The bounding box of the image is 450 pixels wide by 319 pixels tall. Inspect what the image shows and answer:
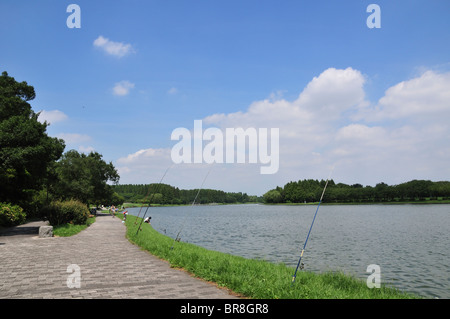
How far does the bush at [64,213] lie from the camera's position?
77.3 ft

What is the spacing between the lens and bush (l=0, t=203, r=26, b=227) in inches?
924

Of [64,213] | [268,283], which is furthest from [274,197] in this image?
[268,283]

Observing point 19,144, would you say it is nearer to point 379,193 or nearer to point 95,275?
point 95,275

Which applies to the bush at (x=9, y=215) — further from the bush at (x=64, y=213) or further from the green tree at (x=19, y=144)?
the bush at (x=64, y=213)

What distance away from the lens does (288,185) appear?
169 metres

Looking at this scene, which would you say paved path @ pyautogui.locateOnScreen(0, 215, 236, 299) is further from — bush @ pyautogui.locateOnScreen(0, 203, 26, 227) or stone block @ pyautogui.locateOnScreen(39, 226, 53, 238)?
bush @ pyautogui.locateOnScreen(0, 203, 26, 227)

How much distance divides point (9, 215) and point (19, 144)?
808 cm

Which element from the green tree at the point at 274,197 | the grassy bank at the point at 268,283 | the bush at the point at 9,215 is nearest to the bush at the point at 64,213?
the bush at the point at 9,215

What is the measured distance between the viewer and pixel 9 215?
24.1 meters

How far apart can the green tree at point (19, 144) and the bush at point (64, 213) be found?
2.81 m

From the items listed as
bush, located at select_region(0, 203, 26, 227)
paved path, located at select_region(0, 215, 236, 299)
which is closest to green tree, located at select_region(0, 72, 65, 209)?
bush, located at select_region(0, 203, 26, 227)

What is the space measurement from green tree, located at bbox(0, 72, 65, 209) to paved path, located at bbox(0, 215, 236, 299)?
288 inches
